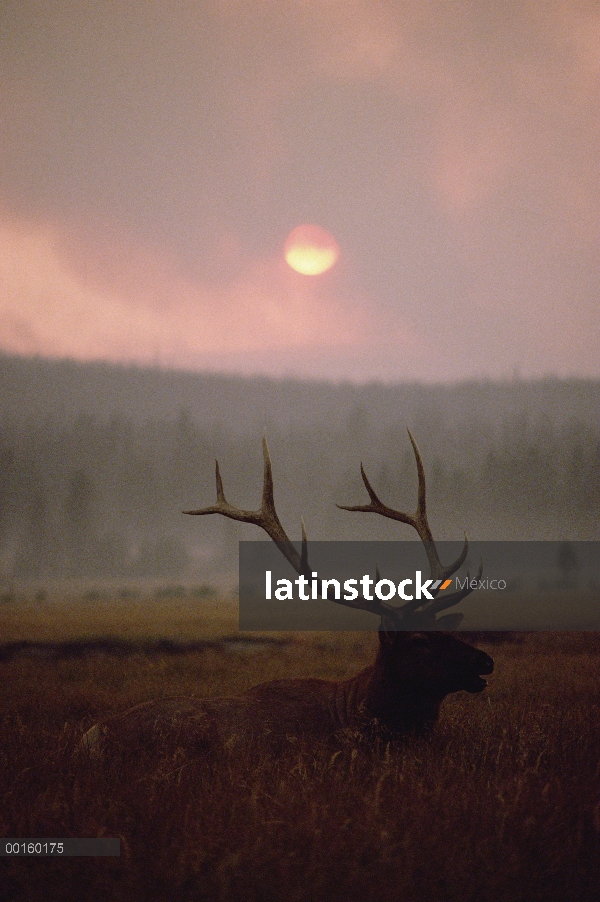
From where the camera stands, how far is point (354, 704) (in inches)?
195

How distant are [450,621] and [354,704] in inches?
41.4

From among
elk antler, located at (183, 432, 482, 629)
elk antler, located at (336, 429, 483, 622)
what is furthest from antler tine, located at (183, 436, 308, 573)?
elk antler, located at (336, 429, 483, 622)

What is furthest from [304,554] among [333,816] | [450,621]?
[333,816]

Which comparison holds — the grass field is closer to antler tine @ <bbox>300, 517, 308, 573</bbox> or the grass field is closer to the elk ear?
the elk ear

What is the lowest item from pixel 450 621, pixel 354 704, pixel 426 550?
pixel 354 704

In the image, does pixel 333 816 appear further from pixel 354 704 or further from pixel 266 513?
pixel 266 513

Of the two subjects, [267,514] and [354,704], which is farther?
[267,514]

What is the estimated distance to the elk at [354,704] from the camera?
457 cm

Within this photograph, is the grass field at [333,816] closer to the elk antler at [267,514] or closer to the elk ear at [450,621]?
the elk ear at [450,621]

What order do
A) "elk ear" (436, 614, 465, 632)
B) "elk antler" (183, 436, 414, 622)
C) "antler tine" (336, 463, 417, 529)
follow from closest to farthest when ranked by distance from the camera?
"elk ear" (436, 614, 465, 632) → "elk antler" (183, 436, 414, 622) → "antler tine" (336, 463, 417, 529)

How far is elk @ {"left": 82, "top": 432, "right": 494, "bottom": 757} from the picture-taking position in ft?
15.0

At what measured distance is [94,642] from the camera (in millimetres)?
12086

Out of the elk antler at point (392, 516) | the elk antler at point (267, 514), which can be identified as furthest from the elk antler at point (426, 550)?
the elk antler at point (267, 514)

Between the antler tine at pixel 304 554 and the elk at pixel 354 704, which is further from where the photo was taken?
the antler tine at pixel 304 554
